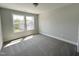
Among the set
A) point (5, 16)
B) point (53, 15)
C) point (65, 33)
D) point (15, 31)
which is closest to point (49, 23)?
point (53, 15)

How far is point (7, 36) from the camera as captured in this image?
13.5 ft

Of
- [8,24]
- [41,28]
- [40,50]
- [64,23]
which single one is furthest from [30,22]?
[40,50]

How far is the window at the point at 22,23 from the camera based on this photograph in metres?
4.61

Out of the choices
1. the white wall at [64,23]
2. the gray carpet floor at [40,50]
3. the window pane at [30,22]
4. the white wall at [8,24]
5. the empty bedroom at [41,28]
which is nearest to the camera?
the gray carpet floor at [40,50]

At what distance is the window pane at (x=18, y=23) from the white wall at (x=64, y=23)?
208cm

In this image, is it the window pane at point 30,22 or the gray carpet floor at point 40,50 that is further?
the window pane at point 30,22

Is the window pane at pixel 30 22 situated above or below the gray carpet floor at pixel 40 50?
above

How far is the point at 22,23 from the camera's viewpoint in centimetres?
513

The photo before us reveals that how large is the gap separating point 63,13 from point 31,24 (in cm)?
314

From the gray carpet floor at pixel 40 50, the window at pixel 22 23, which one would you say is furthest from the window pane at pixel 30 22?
the gray carpet floor at pixel 40 50

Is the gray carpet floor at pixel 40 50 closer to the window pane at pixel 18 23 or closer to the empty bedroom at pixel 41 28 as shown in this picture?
the empty bedroom at pixel 41 28

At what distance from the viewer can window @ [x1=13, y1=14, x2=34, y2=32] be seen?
15.1 ft

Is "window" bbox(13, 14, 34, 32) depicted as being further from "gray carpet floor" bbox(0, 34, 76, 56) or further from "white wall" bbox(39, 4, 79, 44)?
"gray carpet floor" bbox(0, 34, 76, 56)

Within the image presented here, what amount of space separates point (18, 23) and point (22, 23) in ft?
1.24
